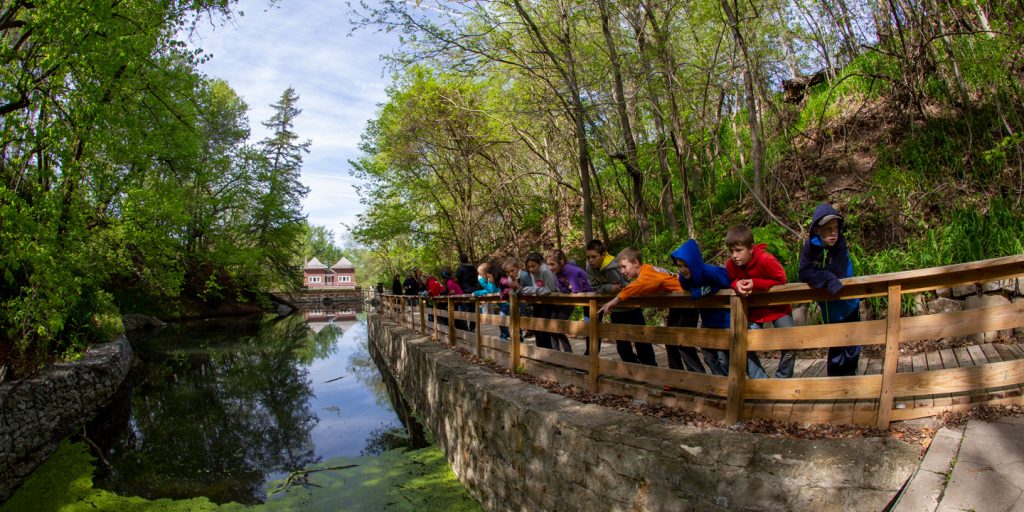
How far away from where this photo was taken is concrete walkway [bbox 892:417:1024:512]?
6.68 ft

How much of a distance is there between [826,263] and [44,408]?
1009cm

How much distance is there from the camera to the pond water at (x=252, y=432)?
6523 mm

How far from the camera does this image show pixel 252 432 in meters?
9.09

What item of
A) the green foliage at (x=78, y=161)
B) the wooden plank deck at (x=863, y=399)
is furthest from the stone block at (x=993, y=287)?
the green foliage at (x=78, y=161)

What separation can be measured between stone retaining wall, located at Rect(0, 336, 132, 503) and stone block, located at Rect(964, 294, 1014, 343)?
33.9 ft

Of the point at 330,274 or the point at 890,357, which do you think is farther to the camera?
the point at 330,274

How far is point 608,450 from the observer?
3.46 metres

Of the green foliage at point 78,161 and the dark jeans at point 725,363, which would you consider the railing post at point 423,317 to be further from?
the dark jeans at point 725,363

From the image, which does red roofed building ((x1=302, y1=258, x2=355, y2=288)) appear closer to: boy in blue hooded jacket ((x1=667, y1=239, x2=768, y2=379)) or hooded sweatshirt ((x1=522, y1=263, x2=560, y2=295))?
hooded sweatshirt ((x1=522, y1=263, x2=560, y2=295))

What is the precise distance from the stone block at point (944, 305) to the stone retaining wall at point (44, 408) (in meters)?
10.4

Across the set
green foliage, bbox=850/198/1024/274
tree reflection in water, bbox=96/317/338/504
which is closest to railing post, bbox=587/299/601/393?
green foliage, bbox=850/198/1024/274

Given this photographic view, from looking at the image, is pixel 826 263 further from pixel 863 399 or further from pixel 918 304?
pixel 918 304

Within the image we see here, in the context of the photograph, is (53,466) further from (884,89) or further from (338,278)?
(338,278)

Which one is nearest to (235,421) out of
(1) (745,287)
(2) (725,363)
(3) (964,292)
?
(2) (725,363)
